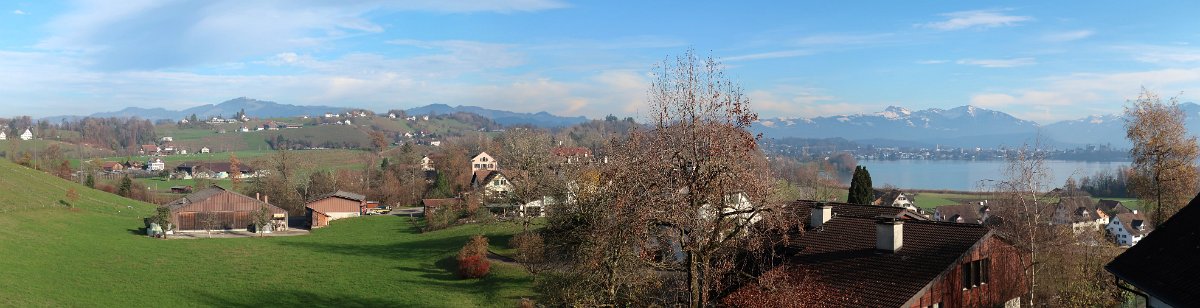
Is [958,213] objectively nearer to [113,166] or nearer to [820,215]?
[820,215]

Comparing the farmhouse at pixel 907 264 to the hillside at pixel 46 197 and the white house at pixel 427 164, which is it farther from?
the white house at pixel 427 164

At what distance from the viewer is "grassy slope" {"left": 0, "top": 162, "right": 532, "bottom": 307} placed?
3212 centimetres

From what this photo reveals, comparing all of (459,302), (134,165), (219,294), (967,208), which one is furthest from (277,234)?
(134,165)

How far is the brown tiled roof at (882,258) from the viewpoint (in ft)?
64.1

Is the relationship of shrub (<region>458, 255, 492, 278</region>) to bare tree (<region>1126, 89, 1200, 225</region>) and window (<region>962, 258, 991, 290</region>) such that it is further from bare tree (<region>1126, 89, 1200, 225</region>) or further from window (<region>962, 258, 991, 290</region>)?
bare tree (<region>1126, 89, 1200, 225</region>)

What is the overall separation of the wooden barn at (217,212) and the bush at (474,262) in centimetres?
3086

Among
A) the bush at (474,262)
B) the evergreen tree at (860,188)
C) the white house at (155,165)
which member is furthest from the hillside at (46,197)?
the white house at (155,165)

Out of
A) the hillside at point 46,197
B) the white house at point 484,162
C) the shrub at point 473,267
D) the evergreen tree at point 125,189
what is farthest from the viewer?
the white house at point 484,162

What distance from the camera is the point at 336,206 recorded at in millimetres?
71750

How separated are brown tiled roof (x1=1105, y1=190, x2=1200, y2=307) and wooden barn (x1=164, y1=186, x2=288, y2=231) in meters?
59.4

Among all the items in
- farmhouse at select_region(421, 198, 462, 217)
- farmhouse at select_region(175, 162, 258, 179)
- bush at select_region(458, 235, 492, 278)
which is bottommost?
bush at select_region(458, 235, 492, 278)

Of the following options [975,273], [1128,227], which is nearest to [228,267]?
[975,273]

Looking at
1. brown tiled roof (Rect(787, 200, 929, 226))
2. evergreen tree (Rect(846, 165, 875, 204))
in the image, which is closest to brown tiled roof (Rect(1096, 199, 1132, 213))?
evergreen tree (Rect(846, 165, 875, 204))

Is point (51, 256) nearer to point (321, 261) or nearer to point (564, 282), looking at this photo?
point (321, 261)
